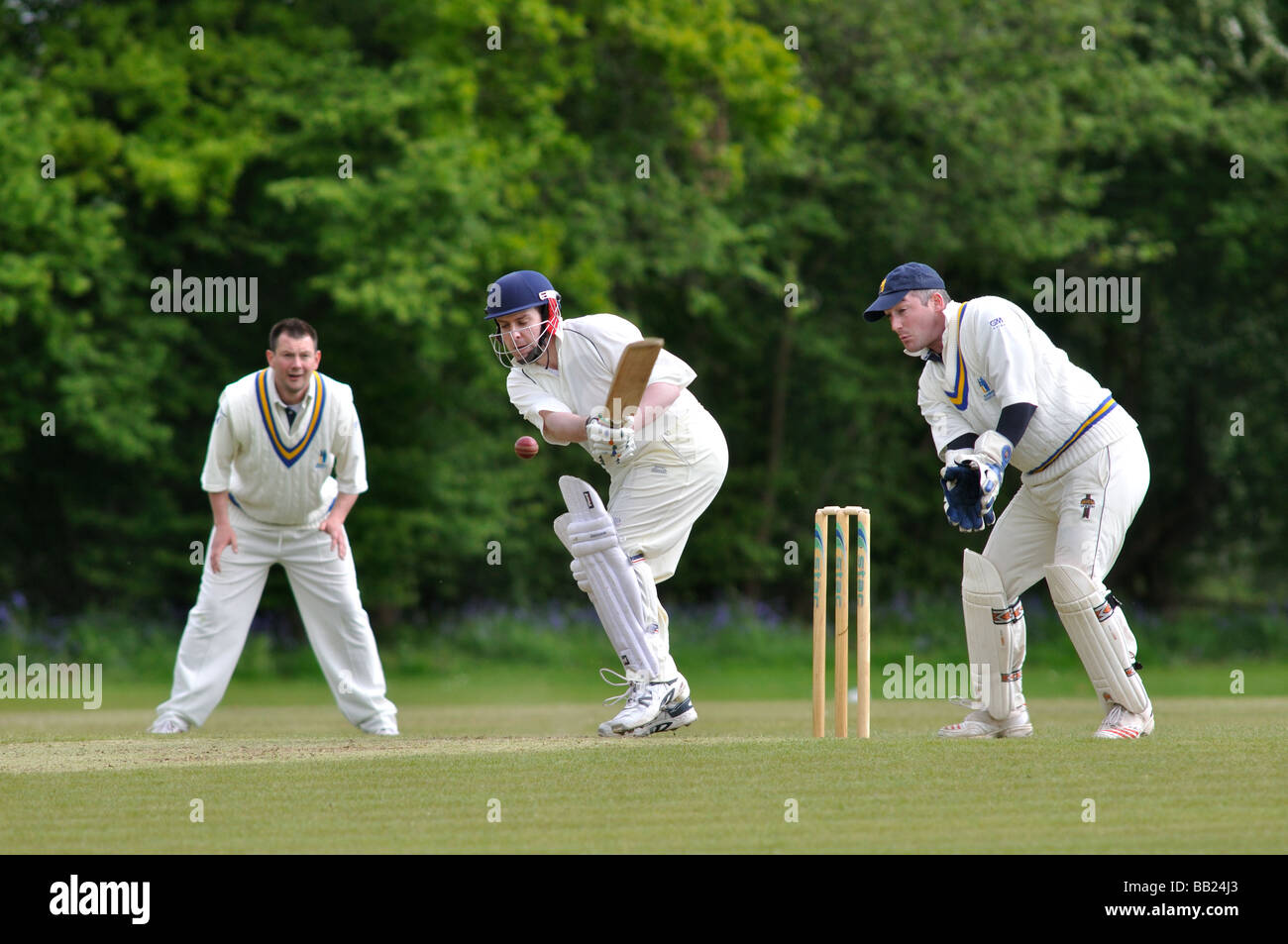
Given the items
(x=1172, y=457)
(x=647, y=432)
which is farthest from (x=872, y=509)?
(x=647, y=432)

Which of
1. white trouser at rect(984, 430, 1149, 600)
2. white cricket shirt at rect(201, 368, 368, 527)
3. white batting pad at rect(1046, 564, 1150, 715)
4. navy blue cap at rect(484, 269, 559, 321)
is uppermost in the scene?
navy blue cap at rect(484, 269, 559, 321)

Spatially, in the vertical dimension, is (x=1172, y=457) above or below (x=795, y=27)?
below

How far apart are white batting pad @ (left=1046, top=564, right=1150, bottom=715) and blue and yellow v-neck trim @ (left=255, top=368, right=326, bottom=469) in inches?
123

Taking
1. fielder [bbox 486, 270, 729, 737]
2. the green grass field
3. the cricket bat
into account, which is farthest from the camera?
fielder [bbox 486, 270, 729, 737]

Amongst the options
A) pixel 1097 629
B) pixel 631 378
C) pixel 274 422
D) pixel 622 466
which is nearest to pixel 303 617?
pixel 274 422

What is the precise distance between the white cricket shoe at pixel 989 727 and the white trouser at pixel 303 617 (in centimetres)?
241

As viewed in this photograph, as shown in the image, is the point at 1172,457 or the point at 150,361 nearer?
the point at 150,361

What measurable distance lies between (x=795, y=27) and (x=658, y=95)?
1.78m

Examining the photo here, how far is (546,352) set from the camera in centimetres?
585

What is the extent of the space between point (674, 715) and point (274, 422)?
2263 millimetres

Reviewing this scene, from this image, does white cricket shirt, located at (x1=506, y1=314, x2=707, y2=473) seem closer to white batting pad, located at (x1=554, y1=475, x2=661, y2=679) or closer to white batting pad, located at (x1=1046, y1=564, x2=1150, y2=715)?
white batting pad, located at (x1=554, y1=475, x2=661, y2=679)

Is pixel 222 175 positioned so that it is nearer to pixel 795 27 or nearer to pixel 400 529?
pixel 400 529

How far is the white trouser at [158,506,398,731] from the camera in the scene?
6836 millimetres

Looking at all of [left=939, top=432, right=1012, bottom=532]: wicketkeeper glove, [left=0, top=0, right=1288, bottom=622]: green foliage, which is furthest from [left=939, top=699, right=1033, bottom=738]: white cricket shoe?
[left=0, top=0, right=1288, bottom=622]: green foliage
